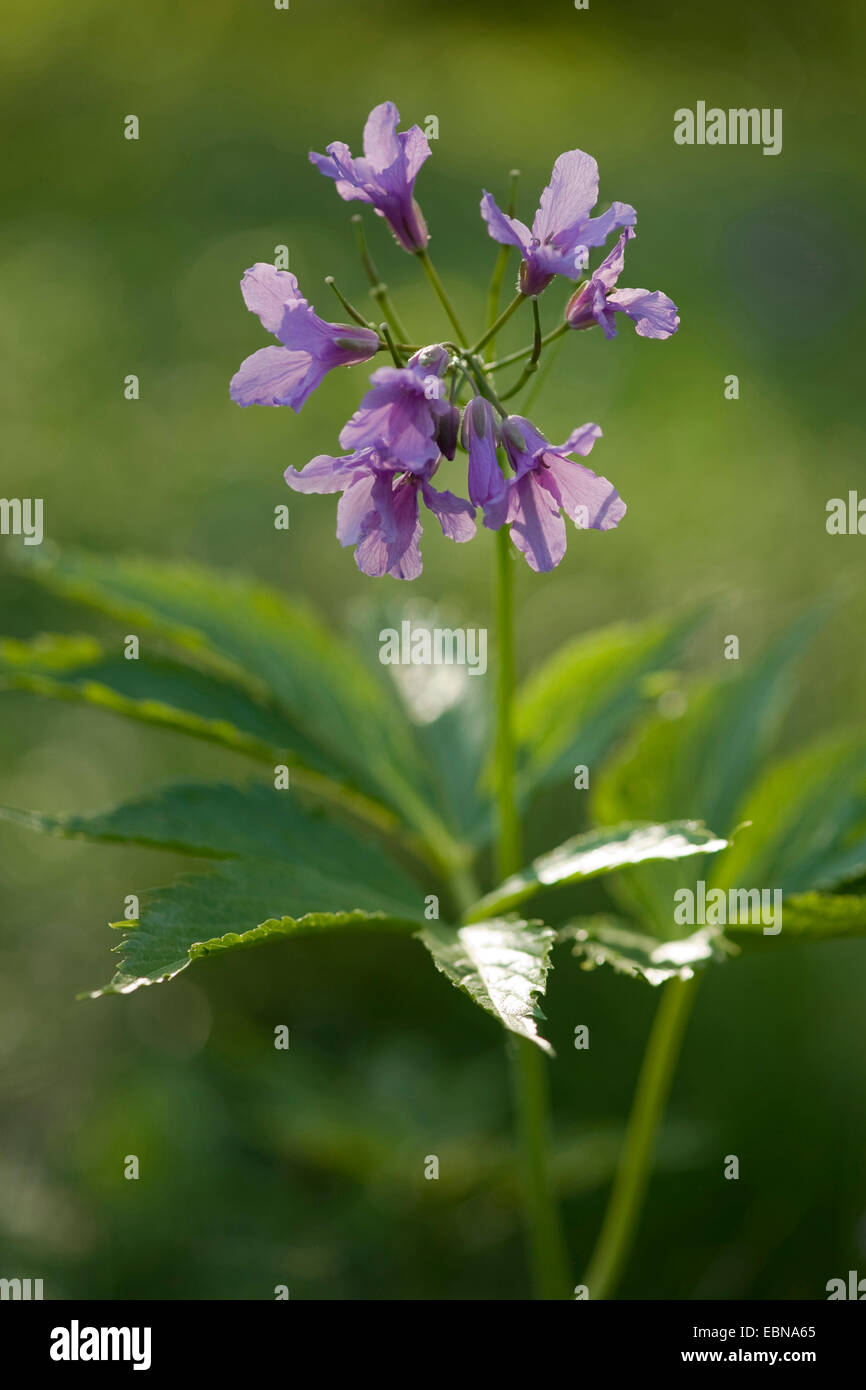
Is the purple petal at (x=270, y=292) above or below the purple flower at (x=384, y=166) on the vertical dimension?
below

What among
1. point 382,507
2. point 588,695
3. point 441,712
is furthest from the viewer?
point 441,712

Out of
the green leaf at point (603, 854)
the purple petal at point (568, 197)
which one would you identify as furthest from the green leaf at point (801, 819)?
the purple petal at point (568, 197)

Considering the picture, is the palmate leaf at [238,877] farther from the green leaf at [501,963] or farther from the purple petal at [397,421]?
the purple petal at [397,421]

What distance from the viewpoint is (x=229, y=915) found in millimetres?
1585

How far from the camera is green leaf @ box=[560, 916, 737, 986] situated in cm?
163

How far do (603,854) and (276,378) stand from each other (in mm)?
785

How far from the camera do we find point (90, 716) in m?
4.44

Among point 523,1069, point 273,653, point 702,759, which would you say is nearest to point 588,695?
point 702,759

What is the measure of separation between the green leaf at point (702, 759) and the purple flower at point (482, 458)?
0.82 metres

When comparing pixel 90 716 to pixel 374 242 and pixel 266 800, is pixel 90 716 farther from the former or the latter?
pixel 374 242

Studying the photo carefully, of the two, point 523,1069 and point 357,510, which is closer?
point 357,510

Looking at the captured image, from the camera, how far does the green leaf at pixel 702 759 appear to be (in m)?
2.19

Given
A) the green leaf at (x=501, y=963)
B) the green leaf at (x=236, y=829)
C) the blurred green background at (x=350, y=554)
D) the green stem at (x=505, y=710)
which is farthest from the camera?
the blurred green background at (x=350, y=554)

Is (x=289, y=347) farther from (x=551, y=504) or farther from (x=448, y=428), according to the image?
(x=551, y=504)
